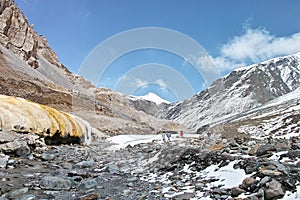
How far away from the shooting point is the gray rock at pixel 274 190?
5.78 m

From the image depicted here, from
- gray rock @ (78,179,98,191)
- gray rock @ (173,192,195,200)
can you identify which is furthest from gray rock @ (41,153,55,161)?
gray rock @ (173,192,195,200)

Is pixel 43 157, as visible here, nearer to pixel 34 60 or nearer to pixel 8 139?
pixel 8 139

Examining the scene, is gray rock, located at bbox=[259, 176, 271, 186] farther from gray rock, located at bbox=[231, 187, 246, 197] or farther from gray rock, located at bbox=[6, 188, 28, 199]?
gray rock, located at bbox=[6, 188, 28, 199]

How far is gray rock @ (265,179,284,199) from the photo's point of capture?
19.0 ft

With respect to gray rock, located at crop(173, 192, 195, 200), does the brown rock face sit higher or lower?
higher

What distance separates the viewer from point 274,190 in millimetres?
5859

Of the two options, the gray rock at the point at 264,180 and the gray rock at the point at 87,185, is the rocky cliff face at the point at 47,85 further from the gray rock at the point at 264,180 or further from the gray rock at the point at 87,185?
the gray rock at the point at 264,180

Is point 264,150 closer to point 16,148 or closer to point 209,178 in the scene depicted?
point 209,178

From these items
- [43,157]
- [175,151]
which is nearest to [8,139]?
[43,157]

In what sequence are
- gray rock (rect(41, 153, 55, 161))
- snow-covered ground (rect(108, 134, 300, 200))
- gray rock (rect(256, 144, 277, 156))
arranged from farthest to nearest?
gray rock (rect(41, 153, 55, 161)), gray rock (rect(256, 144, 277, 156)), snow-covered ground (rect(108, 134, 300, 200))

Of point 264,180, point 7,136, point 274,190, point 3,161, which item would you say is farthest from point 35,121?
point 274,190

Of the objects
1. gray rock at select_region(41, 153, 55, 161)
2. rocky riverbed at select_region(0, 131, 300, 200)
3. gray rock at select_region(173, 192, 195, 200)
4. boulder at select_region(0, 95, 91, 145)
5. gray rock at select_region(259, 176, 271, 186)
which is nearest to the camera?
gray rock at select_region(259, 176, 271, 186)

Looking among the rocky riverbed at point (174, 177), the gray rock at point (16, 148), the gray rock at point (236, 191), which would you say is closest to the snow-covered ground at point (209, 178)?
the rocky riverbed at point (174, 177)

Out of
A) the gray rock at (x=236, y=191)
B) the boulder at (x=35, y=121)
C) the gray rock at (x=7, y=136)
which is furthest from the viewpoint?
the boulder at (x=35, y=121)
